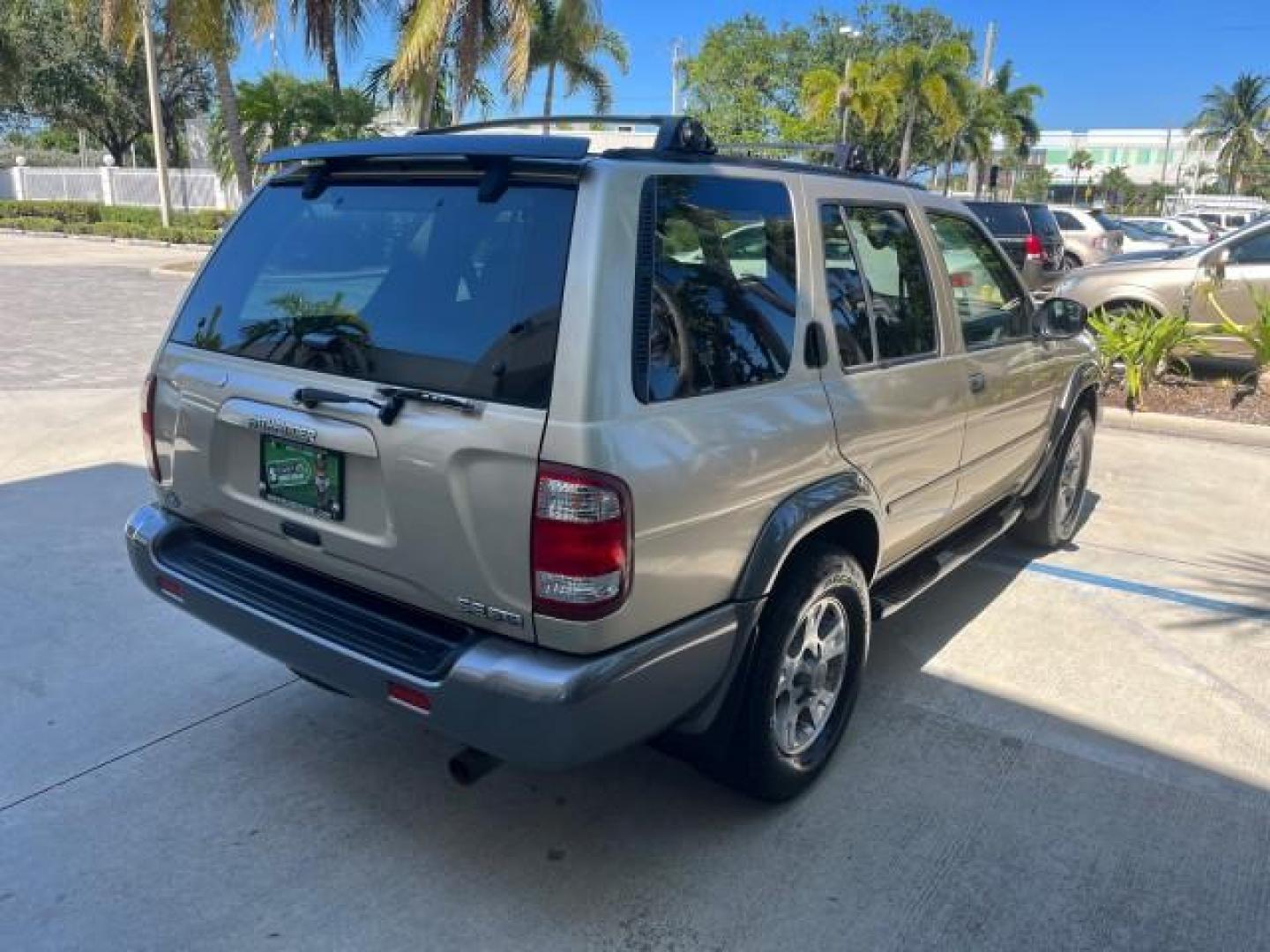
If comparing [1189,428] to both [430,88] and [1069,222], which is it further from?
[430,88]

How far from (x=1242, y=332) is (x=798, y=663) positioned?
7.41 metres

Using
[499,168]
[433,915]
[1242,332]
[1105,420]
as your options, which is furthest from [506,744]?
[1242,332]

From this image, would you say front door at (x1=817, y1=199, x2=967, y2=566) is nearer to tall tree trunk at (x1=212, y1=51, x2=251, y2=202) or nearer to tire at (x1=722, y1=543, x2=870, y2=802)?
tire at (x1=722, y1=543, x2=870, y2=802)

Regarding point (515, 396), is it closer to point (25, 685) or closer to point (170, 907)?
point (170, 907)

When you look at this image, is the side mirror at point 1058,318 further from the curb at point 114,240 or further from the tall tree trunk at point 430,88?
the curb at point 114,240

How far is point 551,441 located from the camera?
7.28 ft

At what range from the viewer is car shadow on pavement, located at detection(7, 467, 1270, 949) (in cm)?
258

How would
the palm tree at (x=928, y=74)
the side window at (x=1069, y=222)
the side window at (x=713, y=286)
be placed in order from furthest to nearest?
the palm tree at (x=928, y=74)
the side window at (x=1069, y=222)
the side window at (x=713, y=286)

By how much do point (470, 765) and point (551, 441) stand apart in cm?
97

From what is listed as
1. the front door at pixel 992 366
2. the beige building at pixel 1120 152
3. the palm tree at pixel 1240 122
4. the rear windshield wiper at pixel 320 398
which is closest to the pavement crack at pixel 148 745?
the rear windshield wiper at pixel 320 398

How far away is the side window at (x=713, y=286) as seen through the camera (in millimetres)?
2451

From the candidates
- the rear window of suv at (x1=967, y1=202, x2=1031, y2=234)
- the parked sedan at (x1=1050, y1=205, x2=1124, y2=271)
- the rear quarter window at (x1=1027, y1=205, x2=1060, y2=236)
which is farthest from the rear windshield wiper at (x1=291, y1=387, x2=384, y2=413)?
the parked sedan at (x1=1050, y1=205, x2=1124, y2=271)

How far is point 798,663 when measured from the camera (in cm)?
301

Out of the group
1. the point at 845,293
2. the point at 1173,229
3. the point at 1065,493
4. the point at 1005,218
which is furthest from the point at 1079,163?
the point at 845,293
